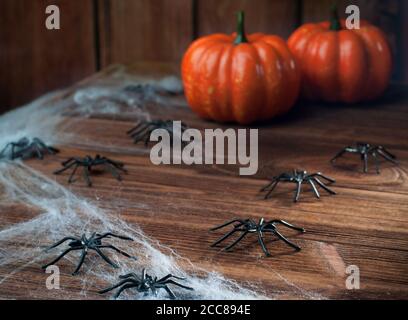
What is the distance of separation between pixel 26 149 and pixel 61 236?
0.43 metres

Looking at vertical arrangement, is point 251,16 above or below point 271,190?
above

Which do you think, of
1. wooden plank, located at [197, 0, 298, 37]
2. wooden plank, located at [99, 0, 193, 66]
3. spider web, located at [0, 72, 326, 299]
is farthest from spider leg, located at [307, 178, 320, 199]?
wooden plank, located at [99, 0, 193, 66]

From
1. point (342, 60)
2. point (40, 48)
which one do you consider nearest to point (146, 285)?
point (342, 60)

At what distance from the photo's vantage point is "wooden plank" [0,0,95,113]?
95.1 inches

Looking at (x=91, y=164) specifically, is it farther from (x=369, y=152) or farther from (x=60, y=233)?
(x=369, y=152)

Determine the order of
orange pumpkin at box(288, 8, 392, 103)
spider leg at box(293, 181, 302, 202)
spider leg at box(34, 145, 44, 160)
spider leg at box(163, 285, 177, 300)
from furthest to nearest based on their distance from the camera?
1. orange pumpkin at box(288, 8, 392, 103)
2. spider leg at box(34, 145, 44, 160)
3. spider leg at box(293, 181, 302, 202)
4. spider leg at box(163, 285, 177, 300)

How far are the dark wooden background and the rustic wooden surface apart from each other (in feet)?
1.78

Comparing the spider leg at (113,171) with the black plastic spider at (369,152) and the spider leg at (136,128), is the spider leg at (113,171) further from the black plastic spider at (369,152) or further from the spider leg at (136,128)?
the black plastic spider at (369,152)

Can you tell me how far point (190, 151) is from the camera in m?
1.39

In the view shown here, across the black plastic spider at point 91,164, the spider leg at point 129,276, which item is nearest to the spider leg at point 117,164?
the black plastic spider at point 91,164

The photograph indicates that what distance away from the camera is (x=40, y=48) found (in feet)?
8.18

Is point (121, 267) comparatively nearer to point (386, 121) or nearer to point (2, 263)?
point (2, 263)

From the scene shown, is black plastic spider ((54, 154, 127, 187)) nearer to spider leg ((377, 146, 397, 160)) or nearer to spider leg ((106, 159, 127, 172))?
spider leg ((106, 159, 127, 172))
